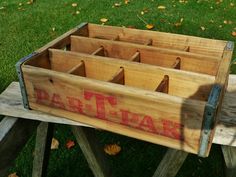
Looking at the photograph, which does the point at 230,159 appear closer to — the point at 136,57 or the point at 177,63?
the point at 177,63

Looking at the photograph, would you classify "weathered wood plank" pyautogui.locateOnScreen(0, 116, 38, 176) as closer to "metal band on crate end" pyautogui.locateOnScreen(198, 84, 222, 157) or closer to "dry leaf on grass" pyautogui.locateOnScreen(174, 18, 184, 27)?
"metal band on crate end" pyautogui.locateOnScreen(198, 84, 222, 157)

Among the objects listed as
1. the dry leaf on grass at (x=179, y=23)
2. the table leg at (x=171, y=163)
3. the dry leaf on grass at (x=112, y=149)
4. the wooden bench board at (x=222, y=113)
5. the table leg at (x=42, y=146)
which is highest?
the wooden bench board at (x=222, y=113)

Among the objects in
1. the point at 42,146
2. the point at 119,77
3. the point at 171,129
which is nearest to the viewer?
the point at 171,129

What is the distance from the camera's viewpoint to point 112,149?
317 cm

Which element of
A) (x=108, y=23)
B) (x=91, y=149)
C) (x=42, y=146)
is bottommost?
(x=108, y=23)

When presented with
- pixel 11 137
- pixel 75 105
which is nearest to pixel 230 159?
pixel 75 105

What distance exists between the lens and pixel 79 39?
7.39 ft

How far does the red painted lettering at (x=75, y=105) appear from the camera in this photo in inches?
70.7

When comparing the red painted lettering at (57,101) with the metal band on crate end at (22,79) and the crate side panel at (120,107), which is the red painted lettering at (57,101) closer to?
the crate side panel at (120,107)

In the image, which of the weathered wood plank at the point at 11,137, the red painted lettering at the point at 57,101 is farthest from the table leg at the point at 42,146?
the red painted lettering at the point at 57,101

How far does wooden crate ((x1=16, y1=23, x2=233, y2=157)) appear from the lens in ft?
5.06

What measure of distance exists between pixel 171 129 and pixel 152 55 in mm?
595

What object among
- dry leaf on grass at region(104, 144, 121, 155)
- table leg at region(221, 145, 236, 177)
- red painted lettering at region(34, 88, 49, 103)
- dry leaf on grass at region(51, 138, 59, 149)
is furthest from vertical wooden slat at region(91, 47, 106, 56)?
dry leaf on grass at region(51, 138, 59, 149)

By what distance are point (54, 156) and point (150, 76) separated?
175 cm
